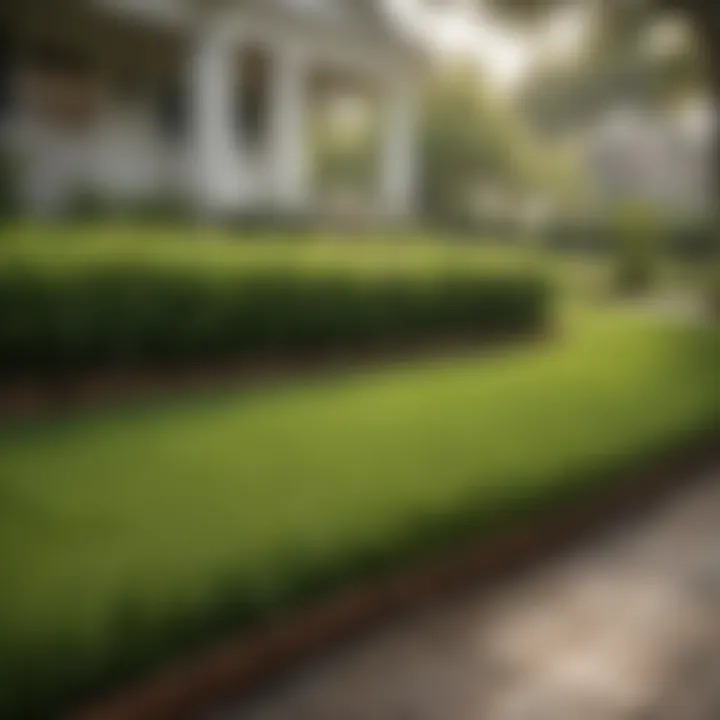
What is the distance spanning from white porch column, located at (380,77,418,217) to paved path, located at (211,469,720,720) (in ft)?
37.4

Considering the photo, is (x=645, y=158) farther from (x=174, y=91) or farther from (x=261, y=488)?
(x=261, y=488)

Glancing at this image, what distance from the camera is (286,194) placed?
40.9 ft

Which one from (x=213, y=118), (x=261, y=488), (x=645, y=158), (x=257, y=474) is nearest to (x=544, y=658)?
(x=261, y=488)

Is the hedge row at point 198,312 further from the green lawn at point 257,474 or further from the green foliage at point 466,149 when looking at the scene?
the green foliage at point 466,149

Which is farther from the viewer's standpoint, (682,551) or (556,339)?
(556,339)

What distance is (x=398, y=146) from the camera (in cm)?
1578

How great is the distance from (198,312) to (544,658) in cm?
384

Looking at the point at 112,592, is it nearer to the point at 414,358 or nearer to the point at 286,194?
the point at 414,358

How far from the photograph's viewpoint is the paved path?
311 centimetres

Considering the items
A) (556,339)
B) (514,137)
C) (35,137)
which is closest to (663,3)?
(556,339)

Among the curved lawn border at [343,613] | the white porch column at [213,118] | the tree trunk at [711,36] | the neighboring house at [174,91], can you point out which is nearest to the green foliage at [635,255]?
the neighboring house at [174,91]

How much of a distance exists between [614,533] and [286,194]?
8511mm

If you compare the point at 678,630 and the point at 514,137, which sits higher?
the point at 514,137

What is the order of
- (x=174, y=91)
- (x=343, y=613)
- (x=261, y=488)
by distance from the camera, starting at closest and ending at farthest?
(x=343, y=613)
(x=261, y=488)
(x=174, y=91)
